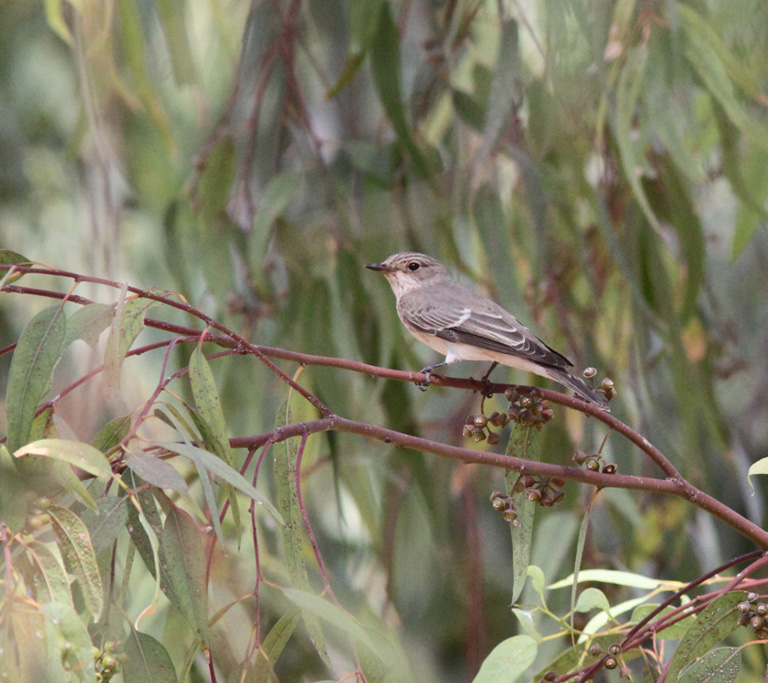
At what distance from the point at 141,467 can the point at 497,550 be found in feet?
10.7

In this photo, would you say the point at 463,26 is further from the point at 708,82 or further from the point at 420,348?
the point at 420,348

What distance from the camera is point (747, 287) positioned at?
4195 millimetres

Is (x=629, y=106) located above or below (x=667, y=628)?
above

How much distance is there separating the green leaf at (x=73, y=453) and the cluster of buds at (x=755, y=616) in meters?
0.88

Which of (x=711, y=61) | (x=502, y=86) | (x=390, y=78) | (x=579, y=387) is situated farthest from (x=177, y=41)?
(x=579, y=387)

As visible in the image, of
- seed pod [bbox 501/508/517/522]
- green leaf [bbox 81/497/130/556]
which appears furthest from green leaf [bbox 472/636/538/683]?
green leaf [bbox 81/497/130/556]

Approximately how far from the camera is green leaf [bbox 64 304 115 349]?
1416 millimetres

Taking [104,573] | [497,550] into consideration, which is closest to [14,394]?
[104,573]

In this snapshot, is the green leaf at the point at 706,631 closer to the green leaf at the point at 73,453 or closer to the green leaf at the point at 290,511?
the green leaf at the point at 290,511

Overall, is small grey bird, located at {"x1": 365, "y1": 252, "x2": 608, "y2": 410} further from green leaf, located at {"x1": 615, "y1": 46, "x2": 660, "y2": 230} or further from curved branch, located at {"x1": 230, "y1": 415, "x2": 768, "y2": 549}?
green leaf, located at {"x1": 615, "y1": 46, "x2": 660, "y2": 230}

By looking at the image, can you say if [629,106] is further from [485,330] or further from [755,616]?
[755,616]

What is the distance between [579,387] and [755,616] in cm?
61

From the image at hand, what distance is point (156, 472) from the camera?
124 cm

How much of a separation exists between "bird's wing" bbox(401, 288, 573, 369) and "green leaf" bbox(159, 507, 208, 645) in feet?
3.05
